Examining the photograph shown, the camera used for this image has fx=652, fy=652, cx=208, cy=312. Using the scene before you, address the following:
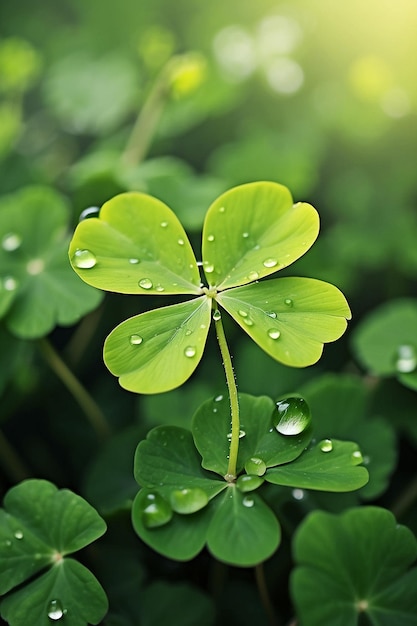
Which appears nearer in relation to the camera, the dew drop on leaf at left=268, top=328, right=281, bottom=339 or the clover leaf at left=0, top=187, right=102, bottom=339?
the dew drop on leaf at left=268, top=328, right=281, bottom=339

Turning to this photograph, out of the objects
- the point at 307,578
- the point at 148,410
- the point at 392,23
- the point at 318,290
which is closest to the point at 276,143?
the point at 392,23

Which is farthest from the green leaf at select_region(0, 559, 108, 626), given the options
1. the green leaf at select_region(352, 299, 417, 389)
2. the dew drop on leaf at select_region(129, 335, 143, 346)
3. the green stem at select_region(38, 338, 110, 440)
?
the green leaf at select_region(352, 299, 417, 389)

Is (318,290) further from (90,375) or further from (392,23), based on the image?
(392,23)

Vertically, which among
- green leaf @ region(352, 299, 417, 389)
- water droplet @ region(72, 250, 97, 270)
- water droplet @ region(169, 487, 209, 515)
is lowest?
green leaf @ region(352, 299, 417, 389)

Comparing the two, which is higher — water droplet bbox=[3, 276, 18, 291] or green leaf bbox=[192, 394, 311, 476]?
water droplet bbox=[3, 276, 18, 291]

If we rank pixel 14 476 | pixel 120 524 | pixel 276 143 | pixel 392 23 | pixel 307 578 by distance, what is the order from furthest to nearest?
pixel 392 23, pixel 276 143, pixel 14 476, pixel 120 524, pixel 307 578

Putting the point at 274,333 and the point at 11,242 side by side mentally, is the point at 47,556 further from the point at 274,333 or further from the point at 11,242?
the point at 11,242

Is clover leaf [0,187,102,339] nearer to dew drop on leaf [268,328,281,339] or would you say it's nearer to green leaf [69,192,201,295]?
green leaf [69,192,201,295]
